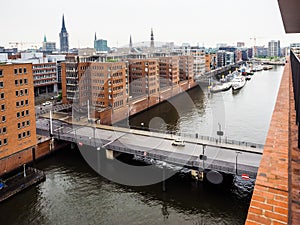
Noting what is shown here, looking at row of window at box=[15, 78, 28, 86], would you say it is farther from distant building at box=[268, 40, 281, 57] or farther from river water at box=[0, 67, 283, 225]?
distant building at box=[268, 40, 281, 57]

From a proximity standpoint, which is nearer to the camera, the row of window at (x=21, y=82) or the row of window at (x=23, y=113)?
the row of window at (x=21, y=82)

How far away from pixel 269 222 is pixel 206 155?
10503 millimetres

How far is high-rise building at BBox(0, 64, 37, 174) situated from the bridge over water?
75.2 inches

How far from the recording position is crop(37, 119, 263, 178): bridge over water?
10.5m

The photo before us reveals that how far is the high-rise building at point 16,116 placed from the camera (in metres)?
11.9

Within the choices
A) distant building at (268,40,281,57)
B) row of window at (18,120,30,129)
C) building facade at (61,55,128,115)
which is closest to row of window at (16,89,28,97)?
row of window at (18,120,30,129)

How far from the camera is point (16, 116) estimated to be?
12.5 metres

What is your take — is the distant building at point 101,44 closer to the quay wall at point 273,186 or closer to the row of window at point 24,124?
the row of window at point 24,124

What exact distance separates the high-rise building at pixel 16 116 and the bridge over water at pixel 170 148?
1910 millimetres

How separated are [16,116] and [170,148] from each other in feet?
22.3

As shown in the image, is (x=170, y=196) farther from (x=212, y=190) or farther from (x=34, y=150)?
(x=34, y=150)

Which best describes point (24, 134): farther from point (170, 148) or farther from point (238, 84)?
point (238, 84)

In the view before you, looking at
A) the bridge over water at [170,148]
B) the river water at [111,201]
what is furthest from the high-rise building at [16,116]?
the bridge over water at [170,148]

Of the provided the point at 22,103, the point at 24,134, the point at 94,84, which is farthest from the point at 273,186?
the point at 94,84
